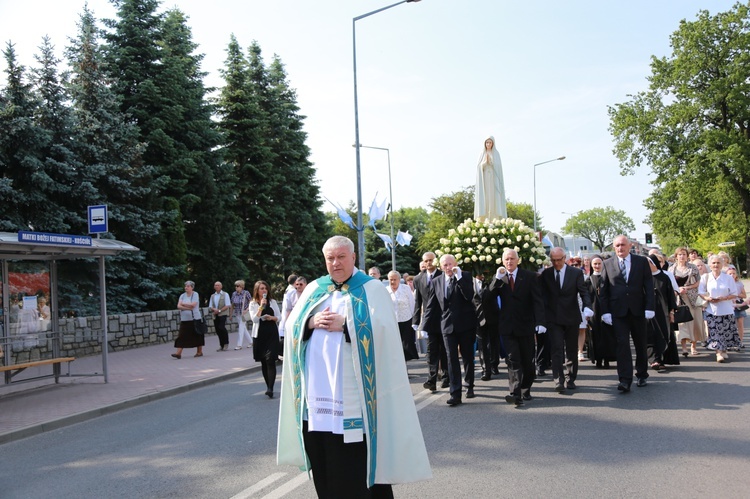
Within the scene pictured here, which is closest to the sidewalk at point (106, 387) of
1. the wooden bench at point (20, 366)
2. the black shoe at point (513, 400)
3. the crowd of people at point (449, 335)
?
the wooden bench at point (20, 366)

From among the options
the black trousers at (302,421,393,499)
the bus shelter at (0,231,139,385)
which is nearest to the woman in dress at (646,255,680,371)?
the black trousers at (302,421,393,499)

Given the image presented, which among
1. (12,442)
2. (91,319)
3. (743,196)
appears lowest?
(12,442)

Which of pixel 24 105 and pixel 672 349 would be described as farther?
pixel 24 105

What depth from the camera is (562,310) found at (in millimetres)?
9312

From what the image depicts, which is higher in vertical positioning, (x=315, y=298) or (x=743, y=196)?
(x=743, y=196)

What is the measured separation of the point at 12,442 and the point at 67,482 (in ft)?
8.55

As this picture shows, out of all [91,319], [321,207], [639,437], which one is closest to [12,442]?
[639,437]

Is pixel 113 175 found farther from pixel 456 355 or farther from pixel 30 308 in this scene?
pixel 456 355

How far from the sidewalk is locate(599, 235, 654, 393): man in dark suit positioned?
7054 millimetres

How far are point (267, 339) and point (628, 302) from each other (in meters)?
5.10

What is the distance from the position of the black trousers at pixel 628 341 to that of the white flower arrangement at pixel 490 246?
13.4 ft

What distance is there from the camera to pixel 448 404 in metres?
8.46

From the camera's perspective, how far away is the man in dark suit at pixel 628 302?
351 inches

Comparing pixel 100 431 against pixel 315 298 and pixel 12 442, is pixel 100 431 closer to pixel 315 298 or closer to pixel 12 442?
pixel 12 442
